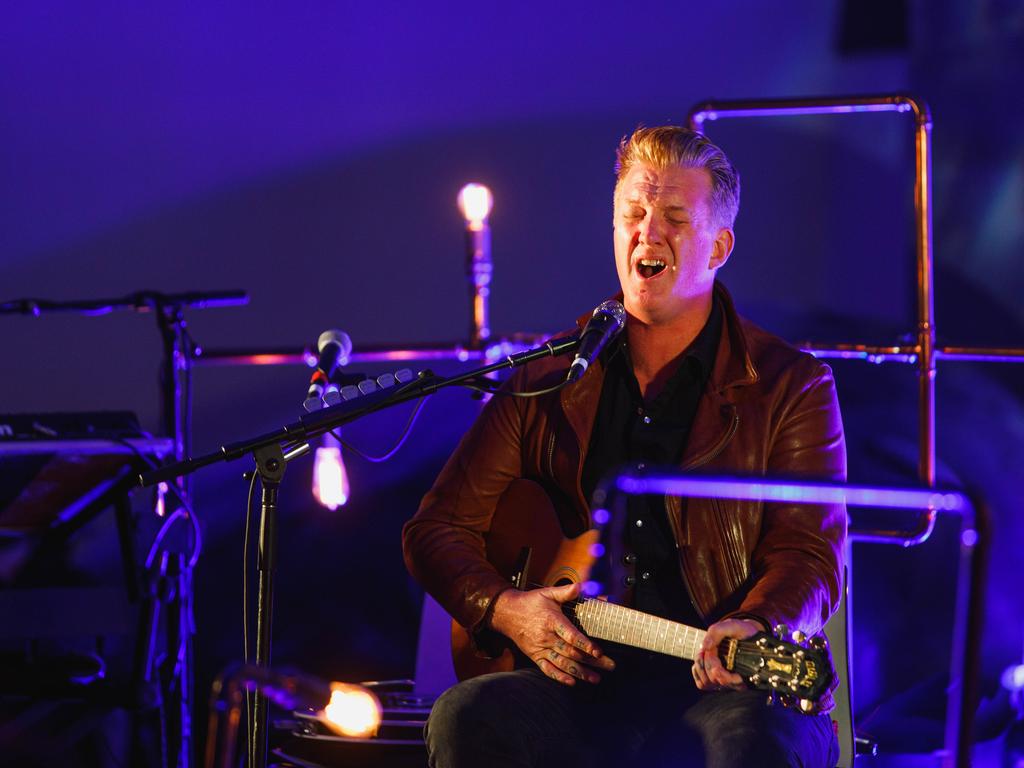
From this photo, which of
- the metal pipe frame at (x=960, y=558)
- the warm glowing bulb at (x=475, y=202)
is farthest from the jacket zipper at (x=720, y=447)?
the metal pipe frame at (x=960, y=558)

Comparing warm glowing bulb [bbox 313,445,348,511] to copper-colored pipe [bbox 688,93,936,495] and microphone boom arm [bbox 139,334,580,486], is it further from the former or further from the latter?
copper-colored pipe [bbox 688,93,936,495]

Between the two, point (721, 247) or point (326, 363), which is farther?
point (721, 247)

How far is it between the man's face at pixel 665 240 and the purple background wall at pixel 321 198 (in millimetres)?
1157

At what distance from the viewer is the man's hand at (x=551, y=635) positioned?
95.6 inches

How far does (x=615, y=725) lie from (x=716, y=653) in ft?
1.33

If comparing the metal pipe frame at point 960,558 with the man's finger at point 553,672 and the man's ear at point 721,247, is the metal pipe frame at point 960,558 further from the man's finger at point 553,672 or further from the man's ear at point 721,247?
the man's ear at point 721,247

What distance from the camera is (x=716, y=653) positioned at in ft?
7.16

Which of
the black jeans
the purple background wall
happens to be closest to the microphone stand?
the black jeans

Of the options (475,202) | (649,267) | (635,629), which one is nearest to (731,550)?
(635,629)

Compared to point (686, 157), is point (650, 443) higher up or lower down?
lower down

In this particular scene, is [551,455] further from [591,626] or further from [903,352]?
[903,352]

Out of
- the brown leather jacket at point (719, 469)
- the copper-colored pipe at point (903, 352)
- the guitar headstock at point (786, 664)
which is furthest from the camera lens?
the copper-colored pipe at point (903, 352)

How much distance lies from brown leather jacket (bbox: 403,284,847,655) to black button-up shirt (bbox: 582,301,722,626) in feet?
0.13

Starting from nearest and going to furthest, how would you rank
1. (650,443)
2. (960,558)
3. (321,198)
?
1. (960,558)
2. (650,443)
3. (321,198)
